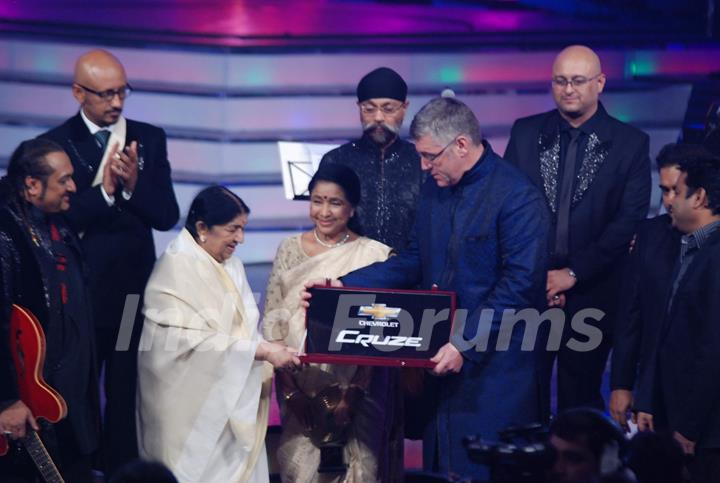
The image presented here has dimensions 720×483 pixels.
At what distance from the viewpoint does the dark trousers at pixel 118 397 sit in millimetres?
5898

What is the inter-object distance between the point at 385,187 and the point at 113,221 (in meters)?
1.17

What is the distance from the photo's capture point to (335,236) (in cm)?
566

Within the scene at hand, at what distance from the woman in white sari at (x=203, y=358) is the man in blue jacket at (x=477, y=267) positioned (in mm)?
704

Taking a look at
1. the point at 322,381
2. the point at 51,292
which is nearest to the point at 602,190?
the point at 322,381

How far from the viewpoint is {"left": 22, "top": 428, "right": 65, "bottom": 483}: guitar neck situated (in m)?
4.92

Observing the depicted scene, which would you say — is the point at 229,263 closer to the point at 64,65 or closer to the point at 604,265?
the point at 604,265

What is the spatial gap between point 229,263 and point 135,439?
101cm

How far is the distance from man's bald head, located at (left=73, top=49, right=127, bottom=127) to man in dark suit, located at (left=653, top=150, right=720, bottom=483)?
2.37 m

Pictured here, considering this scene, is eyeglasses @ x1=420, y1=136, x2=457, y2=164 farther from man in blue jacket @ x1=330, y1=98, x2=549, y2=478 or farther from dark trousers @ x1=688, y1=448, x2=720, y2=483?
dark trousers @ x1=688, y1=448, x2=720, y2=483

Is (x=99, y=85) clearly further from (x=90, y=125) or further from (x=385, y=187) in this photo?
(x=385, y=187)

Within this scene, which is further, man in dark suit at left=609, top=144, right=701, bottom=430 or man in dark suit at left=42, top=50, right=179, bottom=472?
man in dark suit at left=42, top=50, right=179, bottom=472

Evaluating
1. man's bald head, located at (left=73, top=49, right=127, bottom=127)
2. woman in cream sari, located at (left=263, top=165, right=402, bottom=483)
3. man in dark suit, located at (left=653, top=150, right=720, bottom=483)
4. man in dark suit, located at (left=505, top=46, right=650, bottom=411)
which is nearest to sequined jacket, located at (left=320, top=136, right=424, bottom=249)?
woman in cream sari, located at (left=263, top=165, right=402, bottom=483)

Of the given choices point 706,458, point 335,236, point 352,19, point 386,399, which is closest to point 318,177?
point 335,236

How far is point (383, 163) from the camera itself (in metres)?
6.03
